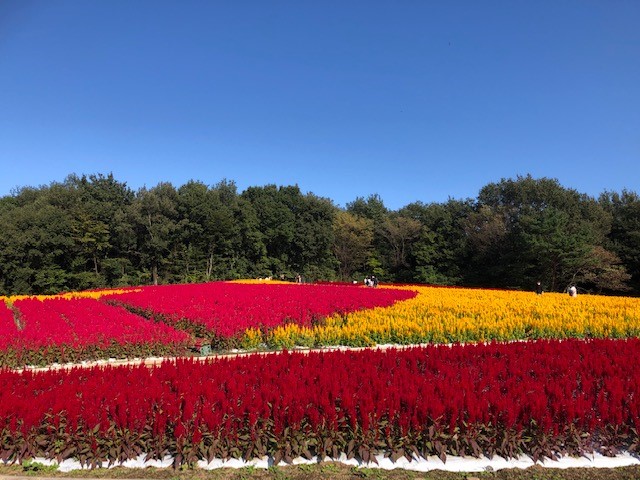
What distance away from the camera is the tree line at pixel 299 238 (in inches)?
1419

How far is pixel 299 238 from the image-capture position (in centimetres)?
5250

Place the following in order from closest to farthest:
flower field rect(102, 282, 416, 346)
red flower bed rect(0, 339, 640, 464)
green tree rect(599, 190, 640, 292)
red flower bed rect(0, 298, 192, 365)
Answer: red flower bed rect(0, 339, 640, 464) → red flower bed rect(0, 298, 192, 365) → flower field rect(102, 282, 416, 346) → green tree rect(599, 190, 640, 292)

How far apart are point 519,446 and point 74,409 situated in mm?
4718

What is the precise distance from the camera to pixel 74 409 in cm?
A: 426

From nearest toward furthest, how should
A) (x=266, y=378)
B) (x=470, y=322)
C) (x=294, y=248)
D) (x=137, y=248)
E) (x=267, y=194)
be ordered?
(x=266, y=378)
(x=470, y=322)
(x=137, y=248)
(x=294, y=248)
(x=267, y=194)

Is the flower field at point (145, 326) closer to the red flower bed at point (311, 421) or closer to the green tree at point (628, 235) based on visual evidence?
the red flower bed at point (311, 421)

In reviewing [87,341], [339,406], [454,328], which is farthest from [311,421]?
[454,328]

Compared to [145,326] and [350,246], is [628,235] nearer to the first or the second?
[350,246]

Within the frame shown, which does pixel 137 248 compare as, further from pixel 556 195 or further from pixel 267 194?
pixel 556 195

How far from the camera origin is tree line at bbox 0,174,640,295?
3603 centimetres

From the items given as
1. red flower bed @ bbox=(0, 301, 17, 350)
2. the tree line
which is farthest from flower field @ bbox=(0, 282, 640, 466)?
the tree line

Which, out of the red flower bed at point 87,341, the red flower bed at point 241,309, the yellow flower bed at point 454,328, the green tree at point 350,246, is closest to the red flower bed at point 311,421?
the red flower bed at point 87,341

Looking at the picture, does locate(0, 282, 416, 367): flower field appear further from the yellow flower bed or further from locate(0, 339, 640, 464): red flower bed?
locate(0, 339, 640, 464): red flower bed

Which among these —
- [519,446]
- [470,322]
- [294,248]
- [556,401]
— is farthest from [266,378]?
[294,248]
